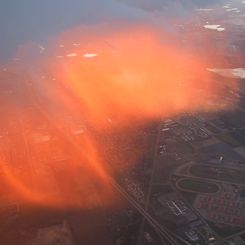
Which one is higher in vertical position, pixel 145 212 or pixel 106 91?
pixel 145 212

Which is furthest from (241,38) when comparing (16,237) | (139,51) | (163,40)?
(16,237)

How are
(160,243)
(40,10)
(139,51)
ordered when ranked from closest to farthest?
(160,243) → (139,51) → (40,10)

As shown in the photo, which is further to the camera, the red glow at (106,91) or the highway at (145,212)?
the red glow at (106,91)

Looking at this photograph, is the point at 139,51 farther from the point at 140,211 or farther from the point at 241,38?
the point at 140,211

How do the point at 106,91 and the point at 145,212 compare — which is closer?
the point at 145,212

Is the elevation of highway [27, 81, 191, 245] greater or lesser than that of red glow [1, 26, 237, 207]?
greater

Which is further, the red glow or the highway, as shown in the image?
the red glow

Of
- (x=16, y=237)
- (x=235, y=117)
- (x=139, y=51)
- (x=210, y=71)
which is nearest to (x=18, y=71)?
(x=139, y=51)

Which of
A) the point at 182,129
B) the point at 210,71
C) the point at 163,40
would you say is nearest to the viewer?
the point at 182,129

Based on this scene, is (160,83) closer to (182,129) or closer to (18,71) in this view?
(182,129)

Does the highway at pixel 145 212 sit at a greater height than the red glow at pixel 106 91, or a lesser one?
greater

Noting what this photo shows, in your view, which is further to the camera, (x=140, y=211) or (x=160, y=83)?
(x=160, y=83)
